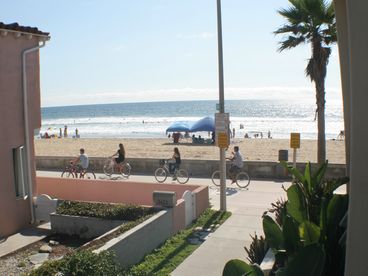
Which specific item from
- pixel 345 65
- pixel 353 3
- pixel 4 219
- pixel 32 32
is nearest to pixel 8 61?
pixel 32 32

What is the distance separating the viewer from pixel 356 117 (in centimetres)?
238

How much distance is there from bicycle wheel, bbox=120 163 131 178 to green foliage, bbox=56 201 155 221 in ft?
26.2

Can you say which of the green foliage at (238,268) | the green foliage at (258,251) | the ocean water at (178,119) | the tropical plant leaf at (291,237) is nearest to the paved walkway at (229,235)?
the green foliage at (258,251)

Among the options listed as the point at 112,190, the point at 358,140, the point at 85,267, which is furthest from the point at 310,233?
the point at 112,190

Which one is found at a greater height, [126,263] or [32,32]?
[32,32]

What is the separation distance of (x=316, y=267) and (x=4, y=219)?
29.2 ft

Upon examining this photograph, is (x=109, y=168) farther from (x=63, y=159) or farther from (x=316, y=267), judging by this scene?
(x=316, y=267)

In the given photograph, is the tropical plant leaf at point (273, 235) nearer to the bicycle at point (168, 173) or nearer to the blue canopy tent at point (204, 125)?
the bicycle at point (168, 173)

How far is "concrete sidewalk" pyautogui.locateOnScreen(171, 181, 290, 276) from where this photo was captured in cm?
800

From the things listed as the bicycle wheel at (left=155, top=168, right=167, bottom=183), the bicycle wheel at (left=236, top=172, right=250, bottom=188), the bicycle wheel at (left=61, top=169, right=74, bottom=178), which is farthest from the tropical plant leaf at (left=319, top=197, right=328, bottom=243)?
the bicycle wheel at (left=61, top=169, right=74, bottom=178)

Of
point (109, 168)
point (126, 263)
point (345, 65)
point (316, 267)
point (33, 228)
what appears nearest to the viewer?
point (316, 267)

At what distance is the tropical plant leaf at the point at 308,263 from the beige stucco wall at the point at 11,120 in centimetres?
869

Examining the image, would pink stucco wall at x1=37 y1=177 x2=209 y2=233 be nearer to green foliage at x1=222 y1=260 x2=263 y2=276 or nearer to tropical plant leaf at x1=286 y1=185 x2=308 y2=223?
tropical plant leaf at x1=286 y1=185 x2=308 y2=223

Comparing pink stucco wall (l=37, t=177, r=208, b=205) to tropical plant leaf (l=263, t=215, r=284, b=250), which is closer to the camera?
tropical plant leaf (l=263, t=215, r=284, b=250)
